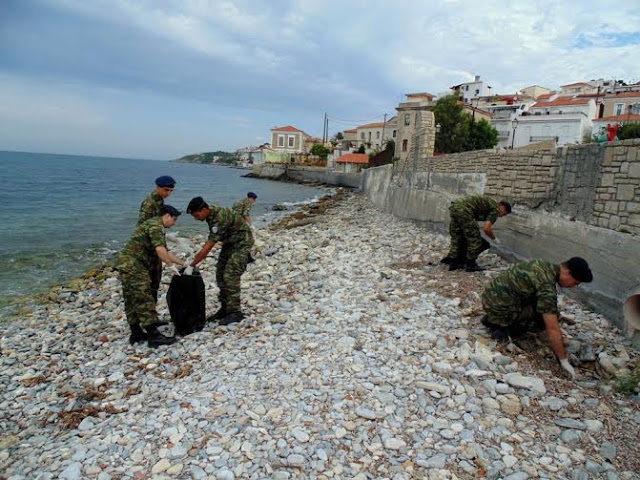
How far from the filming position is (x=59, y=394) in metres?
4.67

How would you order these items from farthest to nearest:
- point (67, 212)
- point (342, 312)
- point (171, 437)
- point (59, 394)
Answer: point (67, 212) → point (342, 312) → point (59, 394) → point (171, 437)

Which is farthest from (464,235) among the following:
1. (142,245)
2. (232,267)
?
(142,245)

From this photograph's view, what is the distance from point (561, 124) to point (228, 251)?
4455cm

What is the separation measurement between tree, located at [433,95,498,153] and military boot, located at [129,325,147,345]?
33.9m

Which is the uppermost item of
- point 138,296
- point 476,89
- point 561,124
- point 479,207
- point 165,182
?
point 476,89

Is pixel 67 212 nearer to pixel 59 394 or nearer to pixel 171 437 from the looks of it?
pixel 59 394

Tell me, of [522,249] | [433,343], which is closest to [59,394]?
[433,343]

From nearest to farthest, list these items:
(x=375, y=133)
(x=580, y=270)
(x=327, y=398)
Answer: (x=327, y=398), (x=580, y=270), (x=375, y=133)

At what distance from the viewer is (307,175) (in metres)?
65.3

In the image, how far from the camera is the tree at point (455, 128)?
35.1 metres

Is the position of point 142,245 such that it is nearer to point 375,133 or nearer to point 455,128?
point 455,128

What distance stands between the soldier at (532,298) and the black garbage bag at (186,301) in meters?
3.70

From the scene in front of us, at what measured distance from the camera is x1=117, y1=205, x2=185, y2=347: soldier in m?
5.23

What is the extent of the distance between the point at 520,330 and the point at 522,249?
3.10 m
